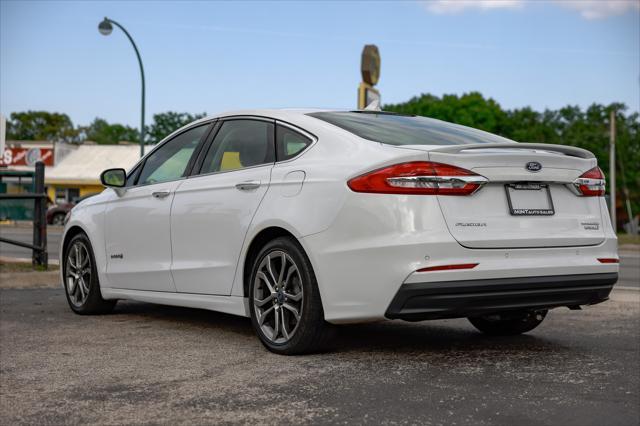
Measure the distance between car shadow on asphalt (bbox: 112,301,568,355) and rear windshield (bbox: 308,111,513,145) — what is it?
3.94 feet

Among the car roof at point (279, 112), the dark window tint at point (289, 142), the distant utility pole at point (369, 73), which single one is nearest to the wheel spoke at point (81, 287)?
the car roof at point (279, 112)

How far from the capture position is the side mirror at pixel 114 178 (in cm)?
716

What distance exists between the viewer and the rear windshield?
5223 millimetres

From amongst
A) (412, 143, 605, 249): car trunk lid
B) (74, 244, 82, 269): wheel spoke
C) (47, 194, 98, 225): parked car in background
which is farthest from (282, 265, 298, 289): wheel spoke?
(47, 194, 98, 225): parked car in background

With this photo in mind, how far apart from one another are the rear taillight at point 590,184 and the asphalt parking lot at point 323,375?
995mm

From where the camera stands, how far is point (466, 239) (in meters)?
4.70

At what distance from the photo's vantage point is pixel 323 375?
456 centimetres

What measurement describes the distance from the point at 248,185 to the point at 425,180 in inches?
53.6

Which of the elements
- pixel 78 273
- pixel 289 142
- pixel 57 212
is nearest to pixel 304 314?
pixel 289 142

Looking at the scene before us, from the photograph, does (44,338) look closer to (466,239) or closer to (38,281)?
(466,239)

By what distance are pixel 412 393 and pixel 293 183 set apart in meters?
1.63

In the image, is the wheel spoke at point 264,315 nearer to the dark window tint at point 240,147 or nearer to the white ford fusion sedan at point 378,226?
the white ford fusion sedan at point 378,226

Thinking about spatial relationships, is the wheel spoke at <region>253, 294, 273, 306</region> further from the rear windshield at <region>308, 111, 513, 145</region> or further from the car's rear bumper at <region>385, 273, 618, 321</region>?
the rear windshield at <region>308, 111, 513, 145</region>

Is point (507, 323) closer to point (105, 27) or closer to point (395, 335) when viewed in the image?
point (395, 335)
